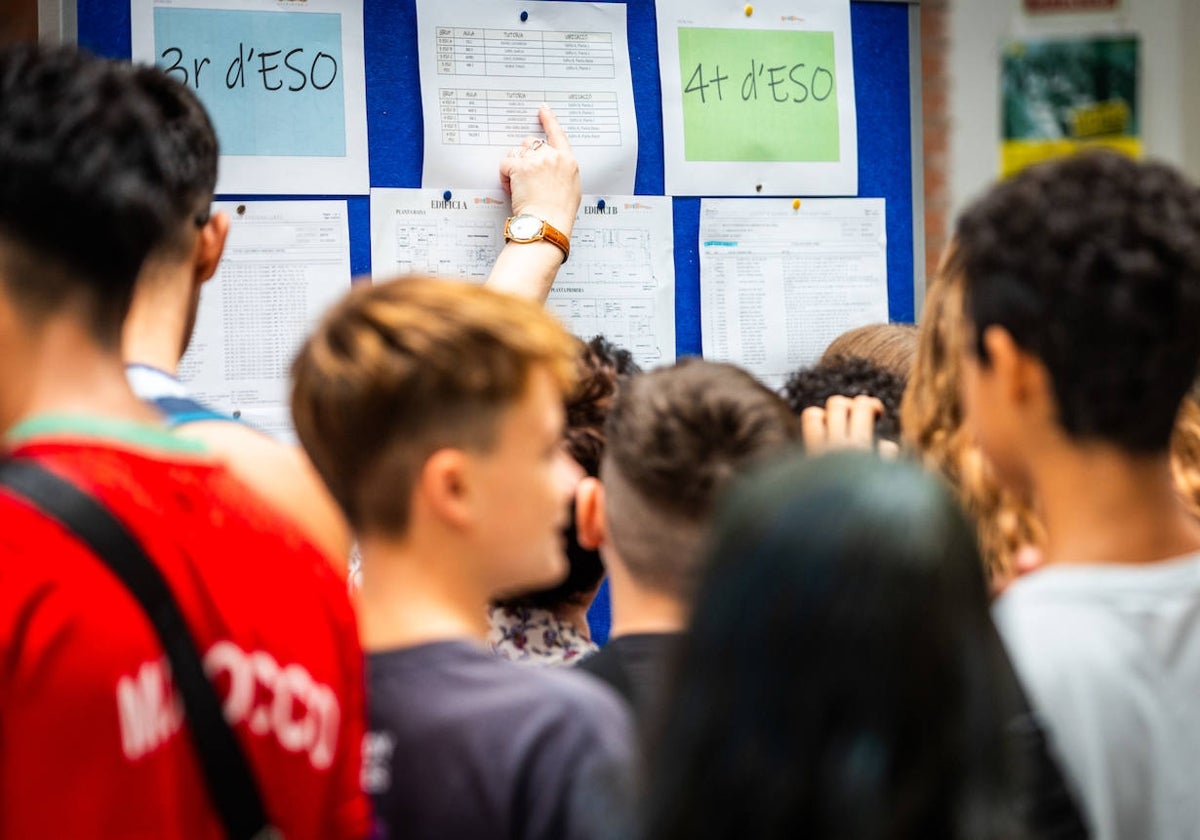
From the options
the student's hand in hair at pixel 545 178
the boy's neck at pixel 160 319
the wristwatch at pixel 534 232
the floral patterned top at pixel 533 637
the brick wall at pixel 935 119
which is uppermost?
the brick wall at pixel 935 119

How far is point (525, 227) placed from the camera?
2.04 meters

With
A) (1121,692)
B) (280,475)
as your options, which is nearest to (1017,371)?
(1121,692)

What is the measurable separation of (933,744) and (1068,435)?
0.44 m

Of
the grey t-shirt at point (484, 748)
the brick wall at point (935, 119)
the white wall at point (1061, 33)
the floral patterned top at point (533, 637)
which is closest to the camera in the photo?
the grey t-shirt at point (484, 748)

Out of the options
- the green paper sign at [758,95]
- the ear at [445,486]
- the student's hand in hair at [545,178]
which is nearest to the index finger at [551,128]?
the student's hand in hair at [545,178]

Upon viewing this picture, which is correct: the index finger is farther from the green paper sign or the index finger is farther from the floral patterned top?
the floral patterned top

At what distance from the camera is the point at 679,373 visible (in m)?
1.34

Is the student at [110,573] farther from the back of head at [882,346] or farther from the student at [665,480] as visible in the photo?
the back of head at [882,346]

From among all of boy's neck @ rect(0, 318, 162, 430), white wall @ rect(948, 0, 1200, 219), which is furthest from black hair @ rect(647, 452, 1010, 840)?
white wall @ rect(948, 0, 1200, 219)

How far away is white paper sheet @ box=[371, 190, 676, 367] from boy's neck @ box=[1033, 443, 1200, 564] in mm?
1196

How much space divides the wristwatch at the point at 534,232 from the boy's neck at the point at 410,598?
3.55ft

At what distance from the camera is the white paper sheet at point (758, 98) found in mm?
2217

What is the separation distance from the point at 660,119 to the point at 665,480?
3.65 ft

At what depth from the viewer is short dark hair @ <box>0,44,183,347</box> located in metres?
0.91
